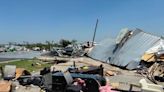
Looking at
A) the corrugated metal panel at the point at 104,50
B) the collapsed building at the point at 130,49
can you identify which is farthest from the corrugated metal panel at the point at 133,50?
the corrugated metal panel at the point at 104,50

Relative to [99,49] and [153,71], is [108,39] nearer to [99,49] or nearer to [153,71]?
[99,49]

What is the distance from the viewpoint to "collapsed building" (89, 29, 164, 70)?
20.0m

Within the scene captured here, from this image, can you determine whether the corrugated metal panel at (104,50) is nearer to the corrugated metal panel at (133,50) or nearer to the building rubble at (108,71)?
the building rubble at (108,71)

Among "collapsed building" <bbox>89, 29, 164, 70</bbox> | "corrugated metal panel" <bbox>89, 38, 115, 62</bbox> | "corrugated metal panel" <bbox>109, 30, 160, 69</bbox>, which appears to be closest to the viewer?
"collapsed building" <bbox>89, 29, 164, 70</bbox>

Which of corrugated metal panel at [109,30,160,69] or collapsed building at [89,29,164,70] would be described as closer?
collapsed building at [89,29,164,70]

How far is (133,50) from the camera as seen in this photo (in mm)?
21641

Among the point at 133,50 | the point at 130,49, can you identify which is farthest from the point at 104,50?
the point at 133,50

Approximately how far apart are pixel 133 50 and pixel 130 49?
1.63 ft

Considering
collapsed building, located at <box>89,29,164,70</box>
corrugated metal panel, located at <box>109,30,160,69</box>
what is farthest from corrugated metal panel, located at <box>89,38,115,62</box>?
corrugated metal panel, located at <box>109,30,160,69</box>

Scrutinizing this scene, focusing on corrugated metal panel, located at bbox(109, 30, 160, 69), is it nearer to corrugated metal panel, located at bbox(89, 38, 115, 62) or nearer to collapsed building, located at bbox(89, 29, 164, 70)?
collapsed building, located at bbox(89, 29, 164, 70)

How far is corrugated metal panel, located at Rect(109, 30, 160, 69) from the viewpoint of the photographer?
20.2 meters

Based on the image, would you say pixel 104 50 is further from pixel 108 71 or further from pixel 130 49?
pixel 108 71

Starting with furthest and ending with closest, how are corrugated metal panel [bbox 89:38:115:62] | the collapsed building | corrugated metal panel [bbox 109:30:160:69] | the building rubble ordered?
1. corrugated metal panel [bbox 89:38:115:62]
2. corrugated metal panel [bbox 109:30:160:69]
3. the collapsed building
4. the building rubble

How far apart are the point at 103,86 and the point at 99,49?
18.6 metres
